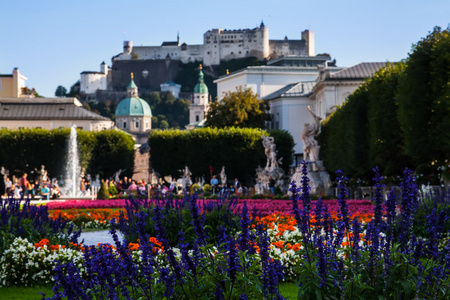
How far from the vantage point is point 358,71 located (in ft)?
233

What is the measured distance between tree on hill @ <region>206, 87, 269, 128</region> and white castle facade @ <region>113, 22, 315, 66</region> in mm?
92432

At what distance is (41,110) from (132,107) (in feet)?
267

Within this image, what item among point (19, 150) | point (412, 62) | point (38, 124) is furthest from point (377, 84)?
point (38, 124)

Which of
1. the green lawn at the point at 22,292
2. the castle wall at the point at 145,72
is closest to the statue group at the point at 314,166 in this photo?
the green lawn at the point at 22,292

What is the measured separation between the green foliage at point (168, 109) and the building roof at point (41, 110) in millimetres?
85589

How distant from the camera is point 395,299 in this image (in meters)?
6.29

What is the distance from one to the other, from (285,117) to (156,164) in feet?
76.7

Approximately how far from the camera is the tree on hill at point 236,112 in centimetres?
7294

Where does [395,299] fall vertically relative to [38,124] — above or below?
below

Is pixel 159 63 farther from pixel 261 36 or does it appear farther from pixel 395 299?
pixel 395 299

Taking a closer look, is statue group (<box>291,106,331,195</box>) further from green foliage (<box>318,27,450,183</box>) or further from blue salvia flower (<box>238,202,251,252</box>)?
blue salvia flower (<box>238,202,251,252</box>)

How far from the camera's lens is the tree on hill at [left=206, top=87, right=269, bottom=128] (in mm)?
72938

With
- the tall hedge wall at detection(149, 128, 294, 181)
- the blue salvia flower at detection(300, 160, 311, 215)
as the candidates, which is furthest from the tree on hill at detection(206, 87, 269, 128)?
the blue salvia flower at detection(300, 160, 311, 215)

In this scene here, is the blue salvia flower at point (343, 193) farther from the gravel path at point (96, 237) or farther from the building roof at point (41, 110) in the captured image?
the building roof at point (41, 110)
